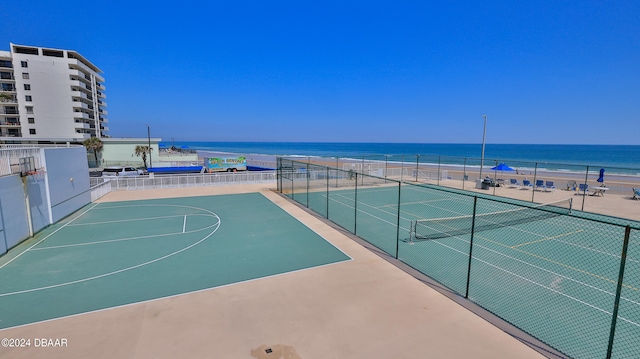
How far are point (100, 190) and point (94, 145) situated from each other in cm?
3634

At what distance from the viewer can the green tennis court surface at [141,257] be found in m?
8.21

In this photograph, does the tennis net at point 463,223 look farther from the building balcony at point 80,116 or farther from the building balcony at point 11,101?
the building balcony at point 11,101

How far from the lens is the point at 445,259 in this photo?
36.4 feet

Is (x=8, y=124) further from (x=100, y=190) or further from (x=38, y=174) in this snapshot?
(x=38, y=174)

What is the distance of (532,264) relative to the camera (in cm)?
1058

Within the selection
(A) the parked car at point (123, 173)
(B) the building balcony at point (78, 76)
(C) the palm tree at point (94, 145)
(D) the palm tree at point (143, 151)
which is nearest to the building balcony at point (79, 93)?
(B) the building balcony at point (78, 76)

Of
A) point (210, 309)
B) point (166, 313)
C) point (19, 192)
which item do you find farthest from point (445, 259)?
point (19, 192)

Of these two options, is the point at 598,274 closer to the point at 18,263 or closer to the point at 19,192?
the point at 18,263

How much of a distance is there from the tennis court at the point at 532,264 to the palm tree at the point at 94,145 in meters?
48.8

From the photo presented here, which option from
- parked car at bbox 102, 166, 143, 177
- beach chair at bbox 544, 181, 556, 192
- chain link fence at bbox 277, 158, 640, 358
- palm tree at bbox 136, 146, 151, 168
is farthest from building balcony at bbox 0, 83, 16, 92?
beach chair at bbox 544, 181, 556, 192

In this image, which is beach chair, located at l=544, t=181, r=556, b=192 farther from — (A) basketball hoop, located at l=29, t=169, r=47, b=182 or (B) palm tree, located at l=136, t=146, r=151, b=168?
(B) palm tree, located at l=136, t=146, r=151, b=168

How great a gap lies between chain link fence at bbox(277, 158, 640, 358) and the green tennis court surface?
12.4ft

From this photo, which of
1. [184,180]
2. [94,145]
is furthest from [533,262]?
[94,145]

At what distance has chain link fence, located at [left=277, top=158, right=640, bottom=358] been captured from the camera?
22.0ft
